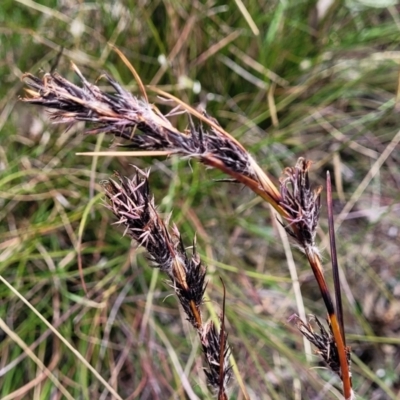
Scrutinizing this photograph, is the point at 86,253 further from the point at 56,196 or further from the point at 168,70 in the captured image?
the point at 168,70

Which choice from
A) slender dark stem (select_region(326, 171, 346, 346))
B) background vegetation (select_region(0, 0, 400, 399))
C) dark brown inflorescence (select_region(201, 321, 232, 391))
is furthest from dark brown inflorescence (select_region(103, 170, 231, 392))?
background vegetation (select_region(0, 0, 400, 399))

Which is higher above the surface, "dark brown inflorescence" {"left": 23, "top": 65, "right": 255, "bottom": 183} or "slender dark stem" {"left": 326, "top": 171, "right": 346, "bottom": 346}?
"dark brown inflorescence" {"left": 23, "top": 65, "right": 255, "bottom": 183}

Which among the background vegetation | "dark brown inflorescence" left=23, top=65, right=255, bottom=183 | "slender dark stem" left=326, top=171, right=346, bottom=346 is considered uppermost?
"dark brown inflorescence" left=23, top=65, right=255, bottom=183

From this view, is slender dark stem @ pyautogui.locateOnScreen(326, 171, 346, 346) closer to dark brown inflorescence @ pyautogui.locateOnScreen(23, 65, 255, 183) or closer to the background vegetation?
dark brown inflorescence @ pyautogui.locateOnScreen(23, 65, 255, 183)

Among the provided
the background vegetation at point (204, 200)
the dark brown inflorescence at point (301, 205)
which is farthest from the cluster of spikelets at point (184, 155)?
the background vegetation at point (204, 200)

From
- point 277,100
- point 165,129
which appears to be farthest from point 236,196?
point 165,129

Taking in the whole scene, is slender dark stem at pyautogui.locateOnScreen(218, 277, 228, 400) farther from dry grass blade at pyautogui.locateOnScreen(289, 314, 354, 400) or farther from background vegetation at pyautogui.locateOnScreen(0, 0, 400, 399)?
background vegetation at pyautogui.locateOnScreen(0, 0, 400, 399)

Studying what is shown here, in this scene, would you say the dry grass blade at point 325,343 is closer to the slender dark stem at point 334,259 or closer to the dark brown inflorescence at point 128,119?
the slender dark stem at point 334,259

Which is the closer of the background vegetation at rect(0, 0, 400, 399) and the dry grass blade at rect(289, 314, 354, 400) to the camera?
the dry grass blade at rect(289, 314, 354, 400)
